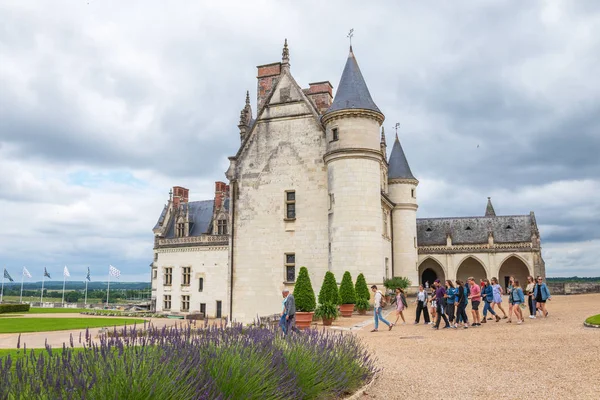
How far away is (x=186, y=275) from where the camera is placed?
41.5 metres

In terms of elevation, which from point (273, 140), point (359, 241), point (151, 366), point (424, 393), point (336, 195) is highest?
point (273, 140)

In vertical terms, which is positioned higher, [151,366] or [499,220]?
[499,220]

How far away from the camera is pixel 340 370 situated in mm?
6664

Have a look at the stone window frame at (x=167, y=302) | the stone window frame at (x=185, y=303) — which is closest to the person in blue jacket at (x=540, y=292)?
the stone window frame at (x=185, y=303)

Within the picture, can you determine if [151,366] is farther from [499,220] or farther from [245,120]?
[499,220]

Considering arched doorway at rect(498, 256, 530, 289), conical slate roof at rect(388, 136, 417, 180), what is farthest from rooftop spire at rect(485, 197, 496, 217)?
conical slate roof at rect(388, 136, 417, 180)

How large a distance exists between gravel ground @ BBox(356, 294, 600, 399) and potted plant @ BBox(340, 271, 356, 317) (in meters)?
4.99

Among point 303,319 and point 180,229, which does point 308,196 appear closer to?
point 303,319

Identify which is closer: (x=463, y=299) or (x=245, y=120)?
(x=463, y=299)

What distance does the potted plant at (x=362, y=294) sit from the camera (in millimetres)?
19547

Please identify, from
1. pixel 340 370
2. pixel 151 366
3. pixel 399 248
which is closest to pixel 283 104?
pixel 399 248

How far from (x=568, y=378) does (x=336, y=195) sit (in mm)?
14518

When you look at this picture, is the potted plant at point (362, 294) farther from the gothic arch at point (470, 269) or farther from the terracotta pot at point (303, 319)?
the gothic arch at point (470, 269)

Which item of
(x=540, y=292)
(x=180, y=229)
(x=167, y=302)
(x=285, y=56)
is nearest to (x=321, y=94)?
(x=285, y=56)
